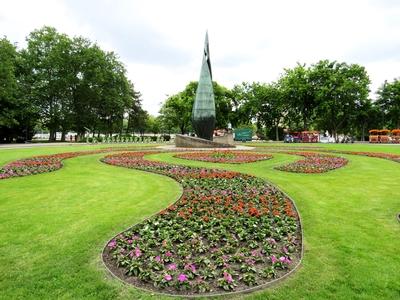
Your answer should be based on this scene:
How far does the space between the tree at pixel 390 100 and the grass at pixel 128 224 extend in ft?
171

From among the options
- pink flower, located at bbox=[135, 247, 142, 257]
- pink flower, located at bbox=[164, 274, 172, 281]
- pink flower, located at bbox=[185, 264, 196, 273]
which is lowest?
pink flower, located at bbox=[164, 274, 172, 281]

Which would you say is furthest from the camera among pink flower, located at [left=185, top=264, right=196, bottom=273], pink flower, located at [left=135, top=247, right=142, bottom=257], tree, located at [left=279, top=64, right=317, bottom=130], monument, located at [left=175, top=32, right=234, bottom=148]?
tree, located at [left=279, top=64, right=317, bottom=130]

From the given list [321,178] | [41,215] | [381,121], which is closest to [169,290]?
[41,215]

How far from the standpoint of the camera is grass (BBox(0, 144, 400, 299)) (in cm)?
446

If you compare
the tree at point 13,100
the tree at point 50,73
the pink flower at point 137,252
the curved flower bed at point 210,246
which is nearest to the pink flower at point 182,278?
the curved flower bed at point 210,246

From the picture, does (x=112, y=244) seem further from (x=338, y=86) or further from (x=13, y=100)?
(x=338, y=86)

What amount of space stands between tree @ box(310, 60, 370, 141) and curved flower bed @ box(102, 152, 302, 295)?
150ft

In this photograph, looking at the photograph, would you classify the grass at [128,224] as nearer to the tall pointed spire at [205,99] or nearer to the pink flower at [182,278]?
the pink flower at [182,278]

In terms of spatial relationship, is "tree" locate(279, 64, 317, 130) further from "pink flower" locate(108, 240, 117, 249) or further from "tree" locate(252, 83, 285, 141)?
"pink flower" locate(108, 240, 117, 249)

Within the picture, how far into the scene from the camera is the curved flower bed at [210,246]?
184 inches

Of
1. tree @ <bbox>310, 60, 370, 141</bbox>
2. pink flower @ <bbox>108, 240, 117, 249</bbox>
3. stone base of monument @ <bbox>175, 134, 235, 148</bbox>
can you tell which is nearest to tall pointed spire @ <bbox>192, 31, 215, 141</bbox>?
stone base of monument @ <bbox>175, 134, 235, 148</bbox>

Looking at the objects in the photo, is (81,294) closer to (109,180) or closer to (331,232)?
(331,232)

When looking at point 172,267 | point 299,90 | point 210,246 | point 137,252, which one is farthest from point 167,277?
point 299,90

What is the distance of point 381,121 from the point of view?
63.9 metres
